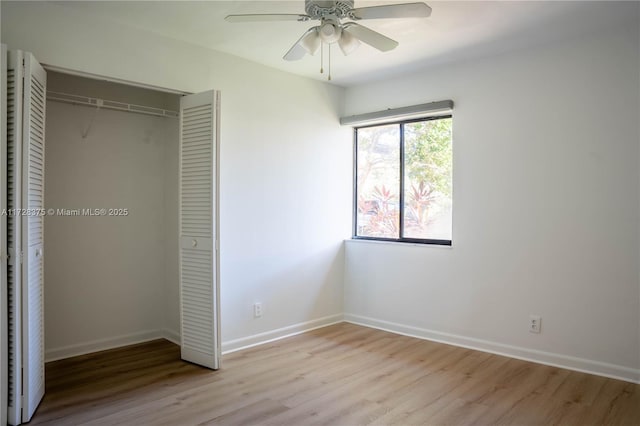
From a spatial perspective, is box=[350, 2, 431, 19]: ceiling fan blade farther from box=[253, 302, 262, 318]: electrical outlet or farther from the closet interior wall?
box=[253, 302, 262, 318]: electrical outlet

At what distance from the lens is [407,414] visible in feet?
8.73

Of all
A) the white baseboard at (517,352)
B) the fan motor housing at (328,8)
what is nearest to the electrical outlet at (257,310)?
the white baseboard at (517,352)

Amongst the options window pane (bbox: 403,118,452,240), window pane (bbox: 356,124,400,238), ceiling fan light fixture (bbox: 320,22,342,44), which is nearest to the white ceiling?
ceiling fan light fixture (bbox: 320,22,342,44)

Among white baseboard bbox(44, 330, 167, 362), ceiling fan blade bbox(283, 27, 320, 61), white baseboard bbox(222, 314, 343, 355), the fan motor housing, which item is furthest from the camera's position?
white baseboard bbox(222, 314, 343, 355)

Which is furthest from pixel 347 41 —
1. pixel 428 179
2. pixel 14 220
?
pixel 14 220

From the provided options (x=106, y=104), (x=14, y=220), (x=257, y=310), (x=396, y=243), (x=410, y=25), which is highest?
(x=410, y=25)

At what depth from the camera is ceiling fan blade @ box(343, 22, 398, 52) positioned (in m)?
2.55

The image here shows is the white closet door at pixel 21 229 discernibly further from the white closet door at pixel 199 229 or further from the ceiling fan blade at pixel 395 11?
the ceiling fan blade at pixel 395 11

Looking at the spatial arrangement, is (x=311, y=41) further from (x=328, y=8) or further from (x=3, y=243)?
(x=3, y=243)

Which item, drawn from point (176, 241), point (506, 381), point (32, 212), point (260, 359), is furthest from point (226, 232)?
point (506, 381)

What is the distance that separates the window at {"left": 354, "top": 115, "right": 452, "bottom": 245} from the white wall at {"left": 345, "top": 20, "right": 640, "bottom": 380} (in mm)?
169

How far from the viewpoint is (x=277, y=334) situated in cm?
421

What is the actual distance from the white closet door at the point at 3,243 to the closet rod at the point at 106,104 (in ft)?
3.25

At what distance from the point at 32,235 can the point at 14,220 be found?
16 cm
